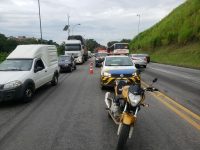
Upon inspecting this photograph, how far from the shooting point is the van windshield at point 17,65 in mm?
12641

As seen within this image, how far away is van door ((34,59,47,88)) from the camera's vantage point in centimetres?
1289

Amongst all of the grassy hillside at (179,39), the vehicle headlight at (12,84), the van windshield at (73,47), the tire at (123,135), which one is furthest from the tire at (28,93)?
the grassy hillside at (179,39)

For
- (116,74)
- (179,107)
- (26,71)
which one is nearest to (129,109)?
(179,107)

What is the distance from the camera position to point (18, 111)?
10016 mm

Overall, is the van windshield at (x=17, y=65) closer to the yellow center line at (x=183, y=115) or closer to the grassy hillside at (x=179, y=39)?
the yellow center line at (x=183, y=115)

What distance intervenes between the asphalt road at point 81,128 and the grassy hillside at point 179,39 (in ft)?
119

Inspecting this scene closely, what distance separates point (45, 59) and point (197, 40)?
150ft

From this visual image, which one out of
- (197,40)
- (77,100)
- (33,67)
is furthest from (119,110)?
(197,40)

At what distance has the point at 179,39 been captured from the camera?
62.2 meters

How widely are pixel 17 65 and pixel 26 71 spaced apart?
1.01m

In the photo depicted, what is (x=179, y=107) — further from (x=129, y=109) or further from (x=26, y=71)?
(x=26, y=71)

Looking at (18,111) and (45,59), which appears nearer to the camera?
(18,111)

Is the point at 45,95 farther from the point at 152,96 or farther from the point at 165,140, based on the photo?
the point at 165,140

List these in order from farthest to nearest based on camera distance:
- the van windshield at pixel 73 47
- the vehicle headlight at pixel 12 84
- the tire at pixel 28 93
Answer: the van windshield at pixel 73 47
the tire at pixel 28 93
the vehicle headlight at pixel 12 84
